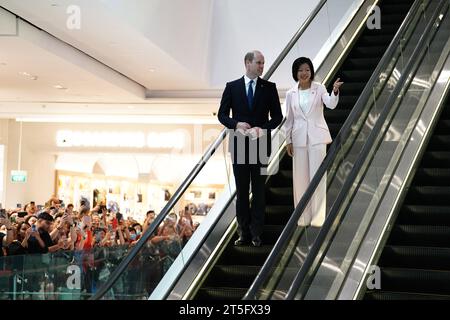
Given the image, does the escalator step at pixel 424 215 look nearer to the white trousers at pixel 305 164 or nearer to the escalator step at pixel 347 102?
the white trousers at pixel 305 164

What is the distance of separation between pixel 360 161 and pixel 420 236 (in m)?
0.93

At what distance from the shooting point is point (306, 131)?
634 cm

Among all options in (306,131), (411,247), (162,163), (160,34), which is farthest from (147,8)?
(162,163)

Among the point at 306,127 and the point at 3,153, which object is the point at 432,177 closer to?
the point at 306,127

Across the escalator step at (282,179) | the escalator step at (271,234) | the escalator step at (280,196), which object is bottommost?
the escalator step at (271,234)

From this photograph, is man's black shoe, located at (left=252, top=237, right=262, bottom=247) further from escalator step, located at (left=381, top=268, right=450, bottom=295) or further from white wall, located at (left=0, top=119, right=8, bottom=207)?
white wall, located at (left=0, top=119, right=8, bottom=207)

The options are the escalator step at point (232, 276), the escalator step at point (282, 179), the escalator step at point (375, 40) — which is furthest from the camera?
the escalator step at point (375, 40)

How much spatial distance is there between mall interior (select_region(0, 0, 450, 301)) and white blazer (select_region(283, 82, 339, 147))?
24 centimetres

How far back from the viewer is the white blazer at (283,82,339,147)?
6.30m

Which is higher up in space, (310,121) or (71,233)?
(310,121)

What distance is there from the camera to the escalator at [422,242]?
18.5ft

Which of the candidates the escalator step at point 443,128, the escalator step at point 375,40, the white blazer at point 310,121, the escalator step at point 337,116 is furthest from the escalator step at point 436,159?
the escalator step at point 375,40

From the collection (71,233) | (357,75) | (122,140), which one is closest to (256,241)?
(357,75)

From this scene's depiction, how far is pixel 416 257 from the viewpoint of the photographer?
595 centimetres
